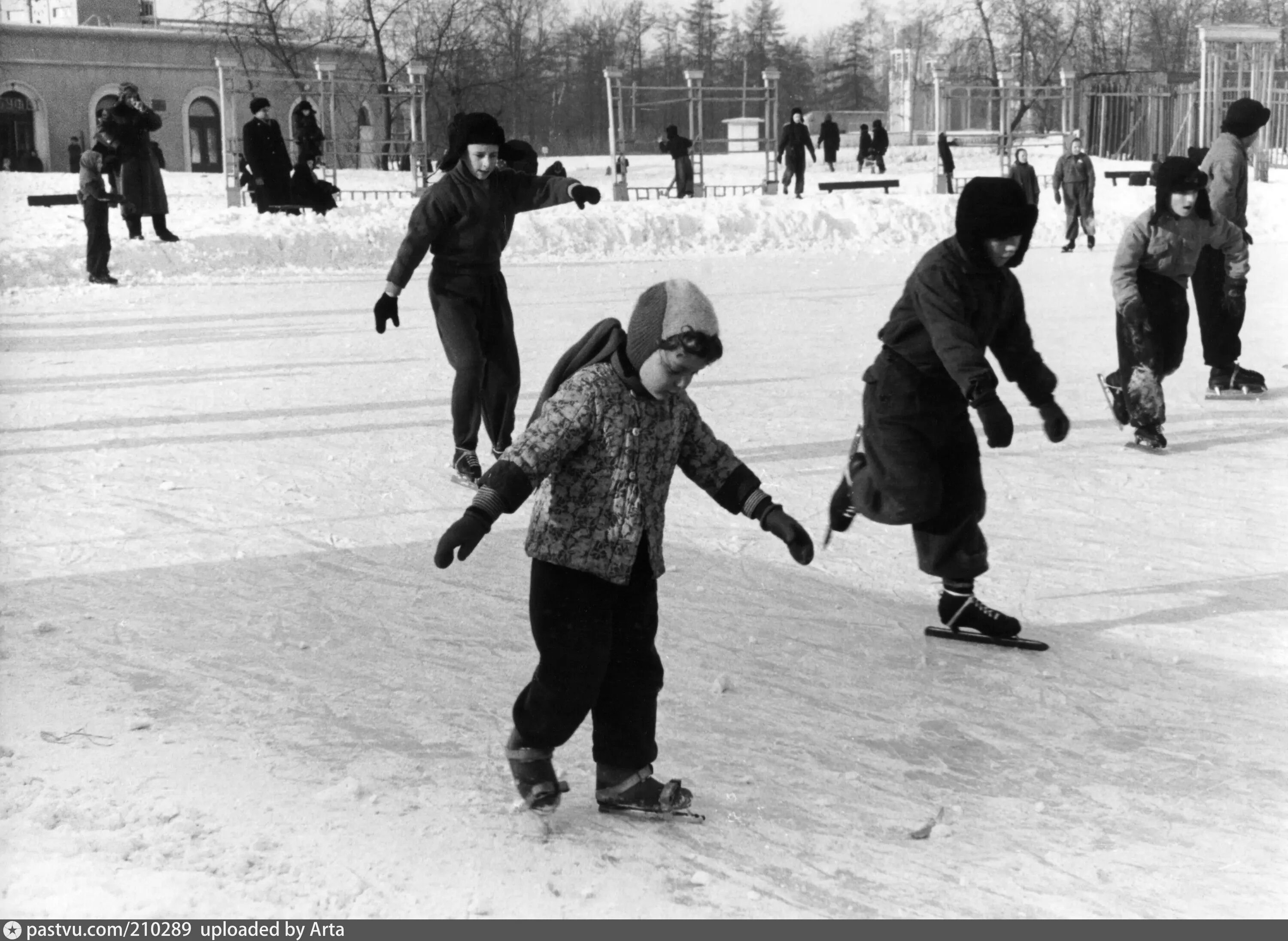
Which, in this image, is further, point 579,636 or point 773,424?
point 773,424

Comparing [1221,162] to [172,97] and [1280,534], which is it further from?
[172,97]

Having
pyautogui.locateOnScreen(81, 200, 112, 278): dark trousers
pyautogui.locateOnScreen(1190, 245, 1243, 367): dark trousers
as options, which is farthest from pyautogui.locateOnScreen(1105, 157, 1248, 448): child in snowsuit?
pyautogui.locateOnScreen(81, 200, 112, 278): dark trousers

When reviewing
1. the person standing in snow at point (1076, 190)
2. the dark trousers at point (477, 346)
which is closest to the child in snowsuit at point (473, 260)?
the dark trousers at point (477, 346)

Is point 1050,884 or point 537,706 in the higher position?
point 537,706

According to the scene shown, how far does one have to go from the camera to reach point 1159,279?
7.47 meters

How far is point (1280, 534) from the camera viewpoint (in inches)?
239

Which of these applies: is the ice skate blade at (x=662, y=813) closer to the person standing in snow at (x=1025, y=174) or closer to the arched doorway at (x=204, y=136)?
the person standing in snow at (x=1025, y=174)

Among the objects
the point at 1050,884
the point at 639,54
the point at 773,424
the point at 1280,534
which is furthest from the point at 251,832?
the point at 639,54

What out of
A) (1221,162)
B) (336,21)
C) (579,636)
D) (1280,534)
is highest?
(336,21)

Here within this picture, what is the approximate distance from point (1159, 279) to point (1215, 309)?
1.77 metres

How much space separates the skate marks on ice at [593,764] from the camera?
306 cm

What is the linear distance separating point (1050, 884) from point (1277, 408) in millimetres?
6525

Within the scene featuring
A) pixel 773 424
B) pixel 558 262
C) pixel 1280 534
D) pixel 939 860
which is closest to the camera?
pixel 939 860

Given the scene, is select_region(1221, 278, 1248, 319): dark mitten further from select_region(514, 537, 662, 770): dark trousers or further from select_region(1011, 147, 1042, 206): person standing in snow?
select_region(1011, 147, 1042, 206): person standing in snow
